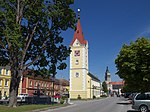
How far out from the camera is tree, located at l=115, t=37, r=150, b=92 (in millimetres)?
35525

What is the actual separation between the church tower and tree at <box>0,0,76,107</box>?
5173 cm

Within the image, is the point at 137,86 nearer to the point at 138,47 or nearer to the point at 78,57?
the point at 138,47

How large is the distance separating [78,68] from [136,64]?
52.1 m

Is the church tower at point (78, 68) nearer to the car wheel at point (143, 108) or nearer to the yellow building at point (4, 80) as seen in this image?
the yellow building at point (4, 80)

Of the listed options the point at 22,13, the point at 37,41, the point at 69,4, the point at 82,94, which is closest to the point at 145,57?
the point at 69,4

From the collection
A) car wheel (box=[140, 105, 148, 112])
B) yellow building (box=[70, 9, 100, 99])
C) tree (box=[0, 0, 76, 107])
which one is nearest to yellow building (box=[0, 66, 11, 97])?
yellow building (box=[70, 9, 100, 99])

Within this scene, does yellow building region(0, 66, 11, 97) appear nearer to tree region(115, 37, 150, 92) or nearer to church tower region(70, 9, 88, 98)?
church tower region(70, 9, 88, 98)

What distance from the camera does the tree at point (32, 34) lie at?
29.9 meters

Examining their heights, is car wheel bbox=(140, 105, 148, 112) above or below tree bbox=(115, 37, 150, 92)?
below

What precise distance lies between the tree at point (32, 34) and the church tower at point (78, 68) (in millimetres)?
51727

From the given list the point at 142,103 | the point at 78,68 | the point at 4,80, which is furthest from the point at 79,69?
the point at 142,103

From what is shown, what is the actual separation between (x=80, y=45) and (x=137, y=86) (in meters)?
52.6

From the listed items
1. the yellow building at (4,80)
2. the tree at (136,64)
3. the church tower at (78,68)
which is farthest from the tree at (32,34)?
the church tower at (78,68)

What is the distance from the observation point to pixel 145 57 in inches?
1412
